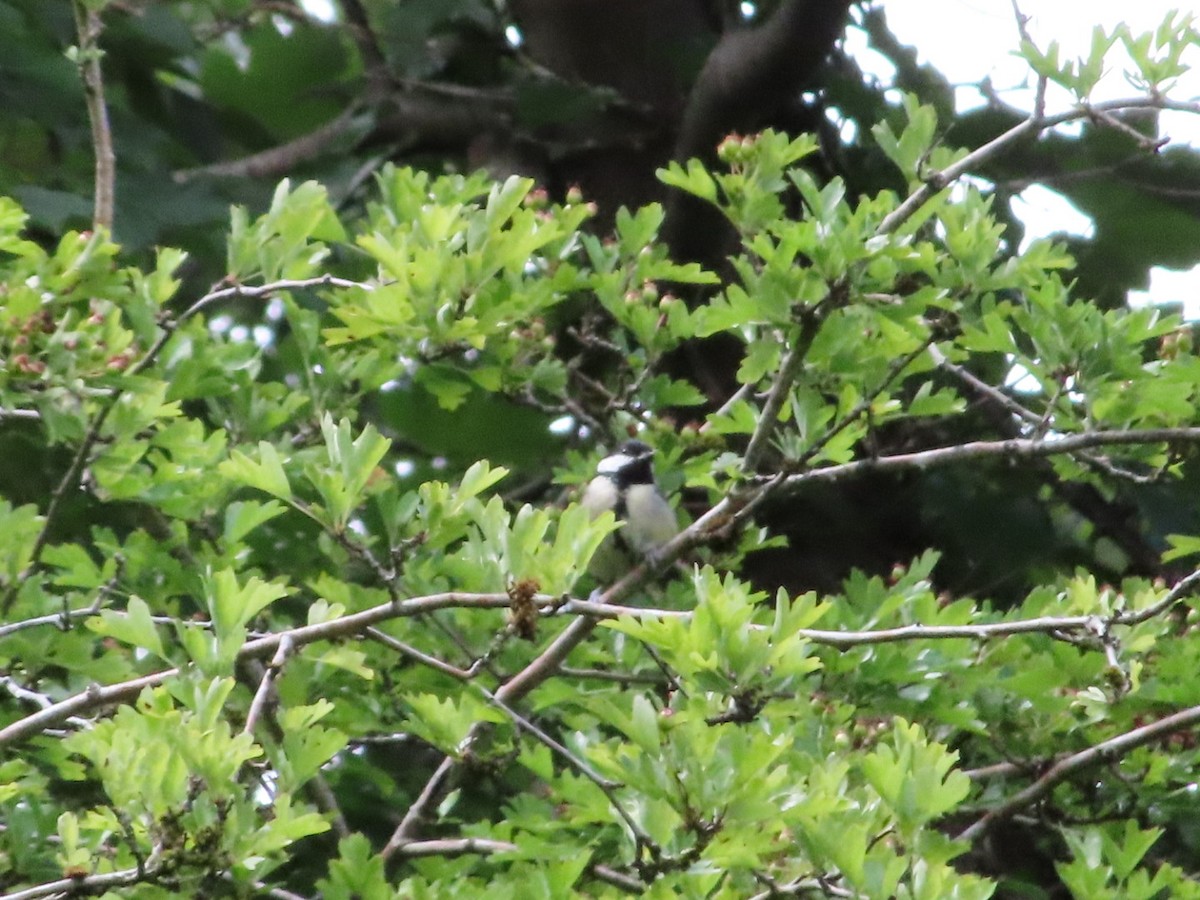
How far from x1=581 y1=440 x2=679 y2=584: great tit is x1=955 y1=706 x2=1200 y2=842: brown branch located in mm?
1399

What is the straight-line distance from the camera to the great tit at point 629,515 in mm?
4520

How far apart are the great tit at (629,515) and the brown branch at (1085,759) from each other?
1399 millimetres

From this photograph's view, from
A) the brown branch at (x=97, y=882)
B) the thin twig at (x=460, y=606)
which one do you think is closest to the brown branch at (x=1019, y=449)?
the thin twig at (x=460, y=606)

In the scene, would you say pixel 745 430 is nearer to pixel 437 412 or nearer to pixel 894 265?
pixel 894 265

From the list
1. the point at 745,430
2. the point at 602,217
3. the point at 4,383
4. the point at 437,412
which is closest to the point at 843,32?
the point at 602,217

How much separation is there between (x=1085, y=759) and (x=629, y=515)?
1.90m

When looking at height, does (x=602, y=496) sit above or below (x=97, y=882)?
above

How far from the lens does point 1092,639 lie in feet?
8.56

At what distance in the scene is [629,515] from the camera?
467 cm

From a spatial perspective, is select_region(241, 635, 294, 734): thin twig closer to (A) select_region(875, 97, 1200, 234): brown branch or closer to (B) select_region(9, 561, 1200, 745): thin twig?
(B) select_region(9, 561, 1200, 745): thin twig

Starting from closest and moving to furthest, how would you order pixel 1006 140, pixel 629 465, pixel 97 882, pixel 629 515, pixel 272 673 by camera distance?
pixel 97 882 → pixel 272 673 → pixel 1006 140 → pixel 629 465 → pixel 629 515

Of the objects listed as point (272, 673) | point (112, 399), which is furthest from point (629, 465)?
point (272, 673)

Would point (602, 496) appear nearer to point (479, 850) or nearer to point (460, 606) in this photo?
point (479, 850)

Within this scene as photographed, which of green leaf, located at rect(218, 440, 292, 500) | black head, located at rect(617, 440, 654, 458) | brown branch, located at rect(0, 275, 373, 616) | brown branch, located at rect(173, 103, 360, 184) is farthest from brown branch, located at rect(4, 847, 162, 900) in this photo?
brown branch, located at rect(173, 103, 360, 184)
